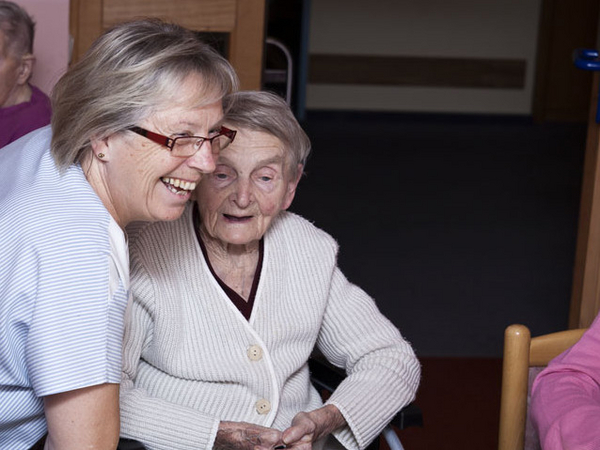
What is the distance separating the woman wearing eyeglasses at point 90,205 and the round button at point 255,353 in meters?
0.48

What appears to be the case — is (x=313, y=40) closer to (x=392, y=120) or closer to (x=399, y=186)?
(x=392, y=120)

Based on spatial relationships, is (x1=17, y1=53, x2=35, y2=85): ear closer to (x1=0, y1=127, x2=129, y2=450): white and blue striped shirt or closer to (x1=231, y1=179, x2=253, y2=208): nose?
(x1=231, y1=179, x2=253, y2=208): nose

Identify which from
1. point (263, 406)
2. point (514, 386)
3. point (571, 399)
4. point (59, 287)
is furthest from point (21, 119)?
point (571, 399)

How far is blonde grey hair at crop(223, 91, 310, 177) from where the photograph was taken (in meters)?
2.01

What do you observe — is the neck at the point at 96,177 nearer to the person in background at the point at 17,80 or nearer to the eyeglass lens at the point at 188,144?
the eyeglass lens at the point at 188,144

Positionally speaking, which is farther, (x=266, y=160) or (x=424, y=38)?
(x=424, y=38)

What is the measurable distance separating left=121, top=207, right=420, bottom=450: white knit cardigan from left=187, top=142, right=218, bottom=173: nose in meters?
0.41

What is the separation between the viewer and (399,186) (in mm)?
6984

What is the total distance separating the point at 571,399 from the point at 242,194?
795 millimetres

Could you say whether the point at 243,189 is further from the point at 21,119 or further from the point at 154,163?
the point at 21,119

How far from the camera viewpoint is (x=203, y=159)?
1.60 m

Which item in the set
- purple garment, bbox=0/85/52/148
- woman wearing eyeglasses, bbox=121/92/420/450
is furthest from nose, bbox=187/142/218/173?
purple garment, bbox=0/85/52/148

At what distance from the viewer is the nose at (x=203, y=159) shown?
160 centimetres

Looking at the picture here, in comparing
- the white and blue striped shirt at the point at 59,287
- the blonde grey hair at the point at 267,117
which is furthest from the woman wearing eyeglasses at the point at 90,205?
the blonde grey hair at the point at 267,117
